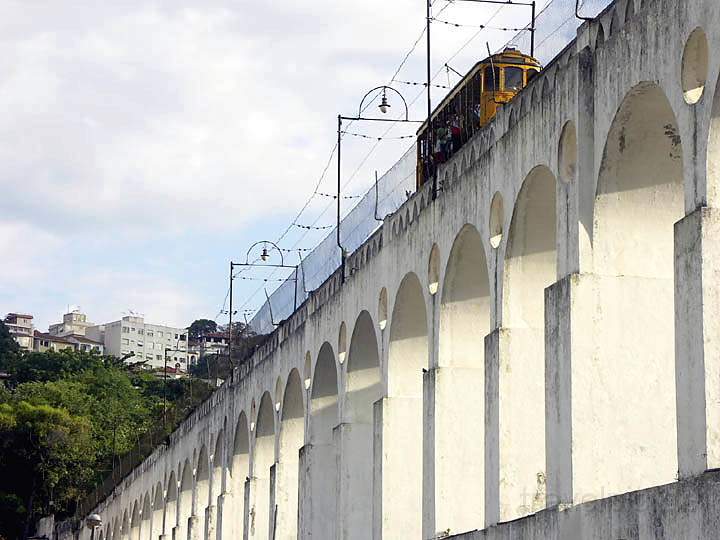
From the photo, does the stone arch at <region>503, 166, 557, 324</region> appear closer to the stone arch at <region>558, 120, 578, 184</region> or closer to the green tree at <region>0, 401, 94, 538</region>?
the stone arch at <region>558, 120, 578, 184</region>

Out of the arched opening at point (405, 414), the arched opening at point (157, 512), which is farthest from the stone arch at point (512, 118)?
the arched opening at point (157, 512)

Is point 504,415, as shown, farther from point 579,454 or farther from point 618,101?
point 618,101

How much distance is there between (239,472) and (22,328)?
439ft

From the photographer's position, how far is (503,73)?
24.2 m

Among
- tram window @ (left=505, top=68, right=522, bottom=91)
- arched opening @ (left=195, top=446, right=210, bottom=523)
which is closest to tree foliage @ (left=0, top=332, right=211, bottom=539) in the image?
arched opening @ (left=195, top=446, right=210, bottom=523)

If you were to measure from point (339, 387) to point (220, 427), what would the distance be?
1462 centimetres

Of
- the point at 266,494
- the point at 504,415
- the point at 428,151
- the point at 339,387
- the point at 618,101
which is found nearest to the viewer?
the point at 618,101

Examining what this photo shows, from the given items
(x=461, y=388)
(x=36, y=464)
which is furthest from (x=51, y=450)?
(x=461, y=388)

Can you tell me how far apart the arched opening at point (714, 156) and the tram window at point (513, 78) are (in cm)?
947

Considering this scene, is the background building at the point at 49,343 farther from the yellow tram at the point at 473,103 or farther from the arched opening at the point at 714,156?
the arched opening at the point at 714,156

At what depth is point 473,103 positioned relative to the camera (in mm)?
24031

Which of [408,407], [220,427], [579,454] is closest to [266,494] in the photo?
[220,427]

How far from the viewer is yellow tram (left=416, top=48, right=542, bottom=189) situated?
23406 millimetres

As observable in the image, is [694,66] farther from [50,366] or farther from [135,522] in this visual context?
[50,366]
